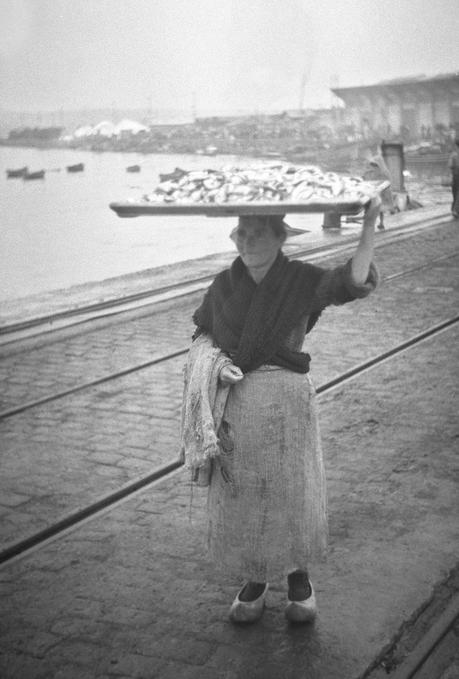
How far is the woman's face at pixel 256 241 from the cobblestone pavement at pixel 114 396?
7.26ft

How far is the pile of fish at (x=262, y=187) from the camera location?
342cm

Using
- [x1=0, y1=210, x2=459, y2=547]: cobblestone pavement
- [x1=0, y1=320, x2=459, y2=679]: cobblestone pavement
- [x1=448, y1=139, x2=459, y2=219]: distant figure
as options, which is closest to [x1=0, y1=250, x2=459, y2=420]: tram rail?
[x1=0, y1=210, x2=459, y2=547]: cobblestone pavement

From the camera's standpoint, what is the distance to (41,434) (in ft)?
22.3

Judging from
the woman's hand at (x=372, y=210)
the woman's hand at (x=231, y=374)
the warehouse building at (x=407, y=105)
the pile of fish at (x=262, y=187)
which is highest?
the warehouse building at (x=407, y=105)

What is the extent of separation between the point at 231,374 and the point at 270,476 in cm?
46

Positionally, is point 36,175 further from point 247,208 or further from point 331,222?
point 247,208

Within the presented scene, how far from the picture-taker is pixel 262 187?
3.47 meters

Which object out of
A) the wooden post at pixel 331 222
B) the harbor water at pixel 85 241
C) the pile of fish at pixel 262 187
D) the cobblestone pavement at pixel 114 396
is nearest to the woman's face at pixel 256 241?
the pile of fish at pixel 262 187

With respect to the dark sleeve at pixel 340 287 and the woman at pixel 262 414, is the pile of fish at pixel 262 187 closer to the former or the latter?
the woman at pixel 262 414

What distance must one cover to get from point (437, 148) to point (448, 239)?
40.5 meters

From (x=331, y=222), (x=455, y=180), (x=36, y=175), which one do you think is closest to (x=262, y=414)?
(x=331, y=222)

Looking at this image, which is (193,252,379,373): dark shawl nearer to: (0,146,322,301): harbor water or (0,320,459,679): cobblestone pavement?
(0,320,459,679): cobblestone pavement

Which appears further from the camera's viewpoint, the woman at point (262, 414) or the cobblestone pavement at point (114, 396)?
the cobblestone pavement at point (114, 396)

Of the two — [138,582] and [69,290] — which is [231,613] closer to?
[138,582]
